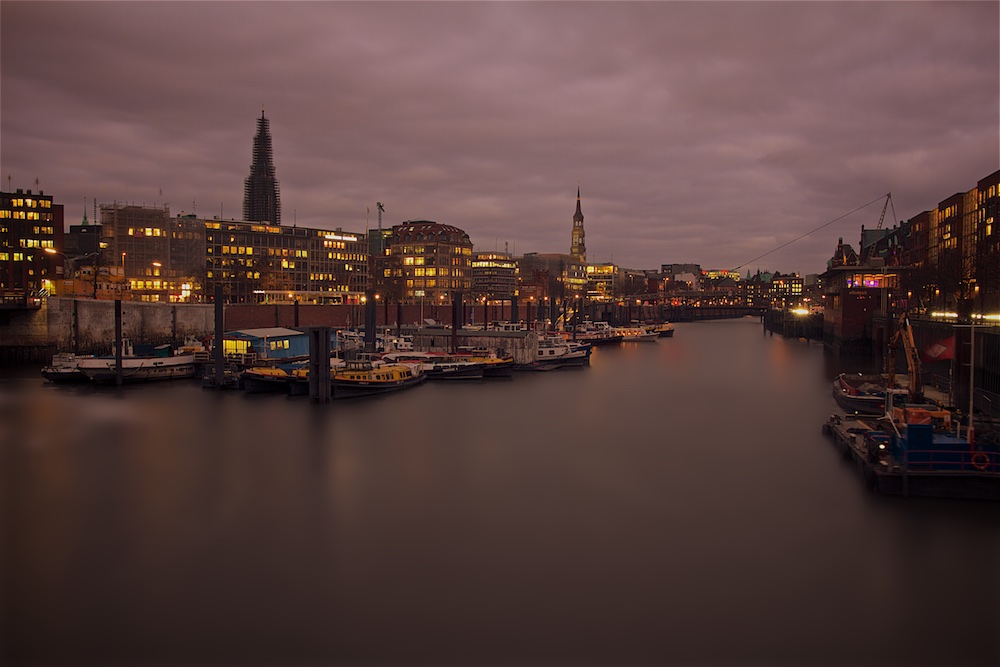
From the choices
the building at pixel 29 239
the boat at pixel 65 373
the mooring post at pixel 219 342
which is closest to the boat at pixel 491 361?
the mooring post at pixel 219 342

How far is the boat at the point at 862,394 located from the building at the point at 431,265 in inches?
4784

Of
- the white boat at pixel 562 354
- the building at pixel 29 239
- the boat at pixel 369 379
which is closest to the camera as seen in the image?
the boat at pixel 369 379

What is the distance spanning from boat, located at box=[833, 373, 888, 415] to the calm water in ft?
12.5

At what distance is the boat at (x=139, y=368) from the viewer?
49750mm

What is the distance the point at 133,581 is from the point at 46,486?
11.5 meters

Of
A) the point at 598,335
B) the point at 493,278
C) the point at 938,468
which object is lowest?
the point at 938,468

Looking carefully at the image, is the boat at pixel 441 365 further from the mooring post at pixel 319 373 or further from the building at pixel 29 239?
the building at pixel 29 239

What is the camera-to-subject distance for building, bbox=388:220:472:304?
161125mm

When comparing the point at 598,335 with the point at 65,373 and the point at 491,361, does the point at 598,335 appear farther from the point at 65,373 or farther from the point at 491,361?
the point at 65,373

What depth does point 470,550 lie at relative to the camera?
1919 cm

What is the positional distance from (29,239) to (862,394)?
5617 inches

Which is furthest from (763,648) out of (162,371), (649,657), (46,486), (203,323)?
(203,323)

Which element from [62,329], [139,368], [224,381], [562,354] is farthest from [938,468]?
[62,329]

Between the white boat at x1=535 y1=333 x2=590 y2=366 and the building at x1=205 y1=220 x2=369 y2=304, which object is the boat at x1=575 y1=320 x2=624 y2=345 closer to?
the white boat at x1=535 y1=333 x2=590 y2=366
